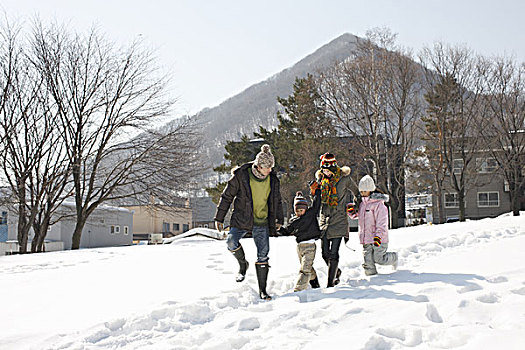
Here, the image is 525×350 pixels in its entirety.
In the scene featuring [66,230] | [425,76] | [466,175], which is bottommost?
[66,230]

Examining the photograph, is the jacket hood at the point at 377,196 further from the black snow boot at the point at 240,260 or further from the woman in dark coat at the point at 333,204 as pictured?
the black snow boot at the point at 240,260

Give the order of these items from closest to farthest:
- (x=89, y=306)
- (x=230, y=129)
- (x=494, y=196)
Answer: (x=89, y=306) → (x=494, y=196) → (x=230, y=129)

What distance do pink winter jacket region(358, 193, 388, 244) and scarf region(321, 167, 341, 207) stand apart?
65 centimetres

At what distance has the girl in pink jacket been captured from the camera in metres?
6.52

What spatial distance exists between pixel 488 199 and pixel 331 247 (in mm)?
40493

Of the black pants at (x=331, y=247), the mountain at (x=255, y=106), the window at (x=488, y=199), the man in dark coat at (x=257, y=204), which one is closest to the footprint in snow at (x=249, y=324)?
the man in dark coat at (x=257, y=204)

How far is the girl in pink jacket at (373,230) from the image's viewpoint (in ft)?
21.4

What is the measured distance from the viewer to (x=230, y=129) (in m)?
110

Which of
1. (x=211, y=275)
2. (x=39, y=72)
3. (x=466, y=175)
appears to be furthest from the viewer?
(x=466, y=175)

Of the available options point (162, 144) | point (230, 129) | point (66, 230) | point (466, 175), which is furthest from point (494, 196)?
point (230, 129)

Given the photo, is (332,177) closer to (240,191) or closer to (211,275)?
(240,191)

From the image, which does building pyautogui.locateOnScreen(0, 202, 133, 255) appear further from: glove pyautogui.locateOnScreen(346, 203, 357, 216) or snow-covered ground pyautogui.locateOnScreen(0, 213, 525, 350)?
glove pyautogui.locateOnScreen(346, 203, 357, 216)

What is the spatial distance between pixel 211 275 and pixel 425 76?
22.0 metres

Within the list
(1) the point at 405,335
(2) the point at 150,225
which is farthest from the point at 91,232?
(1) the point at 405,335
